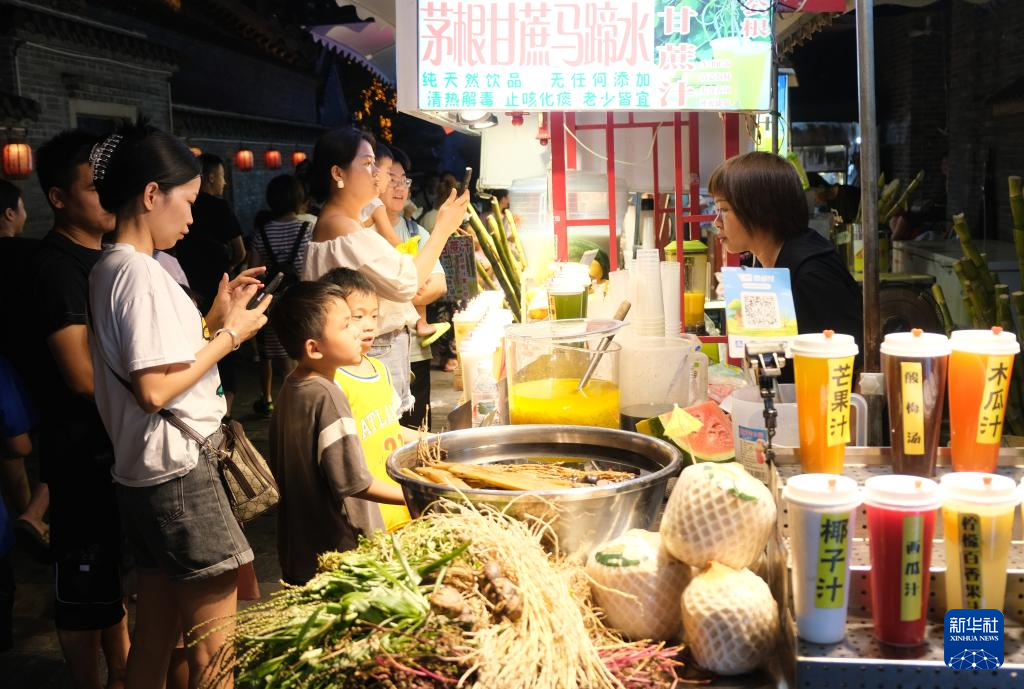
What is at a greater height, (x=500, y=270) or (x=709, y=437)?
(x=500, y=270)

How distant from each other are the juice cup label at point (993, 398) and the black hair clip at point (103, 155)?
225cm

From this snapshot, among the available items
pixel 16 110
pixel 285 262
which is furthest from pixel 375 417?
pixel 16 110

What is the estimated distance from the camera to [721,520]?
5.10 feet

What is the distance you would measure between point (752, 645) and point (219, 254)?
589 centimetres

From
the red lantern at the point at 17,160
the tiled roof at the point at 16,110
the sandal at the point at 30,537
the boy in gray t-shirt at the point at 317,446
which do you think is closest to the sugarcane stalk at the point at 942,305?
the boy in gray t-shirt at the point at 317,446

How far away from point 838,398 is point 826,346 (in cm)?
11

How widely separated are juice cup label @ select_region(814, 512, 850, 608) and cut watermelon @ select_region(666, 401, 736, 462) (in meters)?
0.88

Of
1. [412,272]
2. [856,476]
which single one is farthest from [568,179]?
[856,476]

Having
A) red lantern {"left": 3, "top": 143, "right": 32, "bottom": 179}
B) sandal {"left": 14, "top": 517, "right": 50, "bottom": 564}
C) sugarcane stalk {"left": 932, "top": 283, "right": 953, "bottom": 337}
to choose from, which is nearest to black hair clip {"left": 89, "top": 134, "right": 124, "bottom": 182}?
sandal {"left": 14, "top": 517, "right": 50, "bottom": 564}

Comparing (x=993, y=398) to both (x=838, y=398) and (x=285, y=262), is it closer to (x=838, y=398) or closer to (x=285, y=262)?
(x=838, y=398)

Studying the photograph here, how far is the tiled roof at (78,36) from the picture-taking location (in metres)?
9.55

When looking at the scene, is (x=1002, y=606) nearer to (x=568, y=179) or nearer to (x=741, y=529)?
(x=741, y=529)

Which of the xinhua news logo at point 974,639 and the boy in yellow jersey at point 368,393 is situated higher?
the boy in yellow jersey at point 368,393

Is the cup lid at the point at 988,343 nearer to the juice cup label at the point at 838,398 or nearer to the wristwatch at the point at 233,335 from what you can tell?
the juice cup label at the point at 838,398
